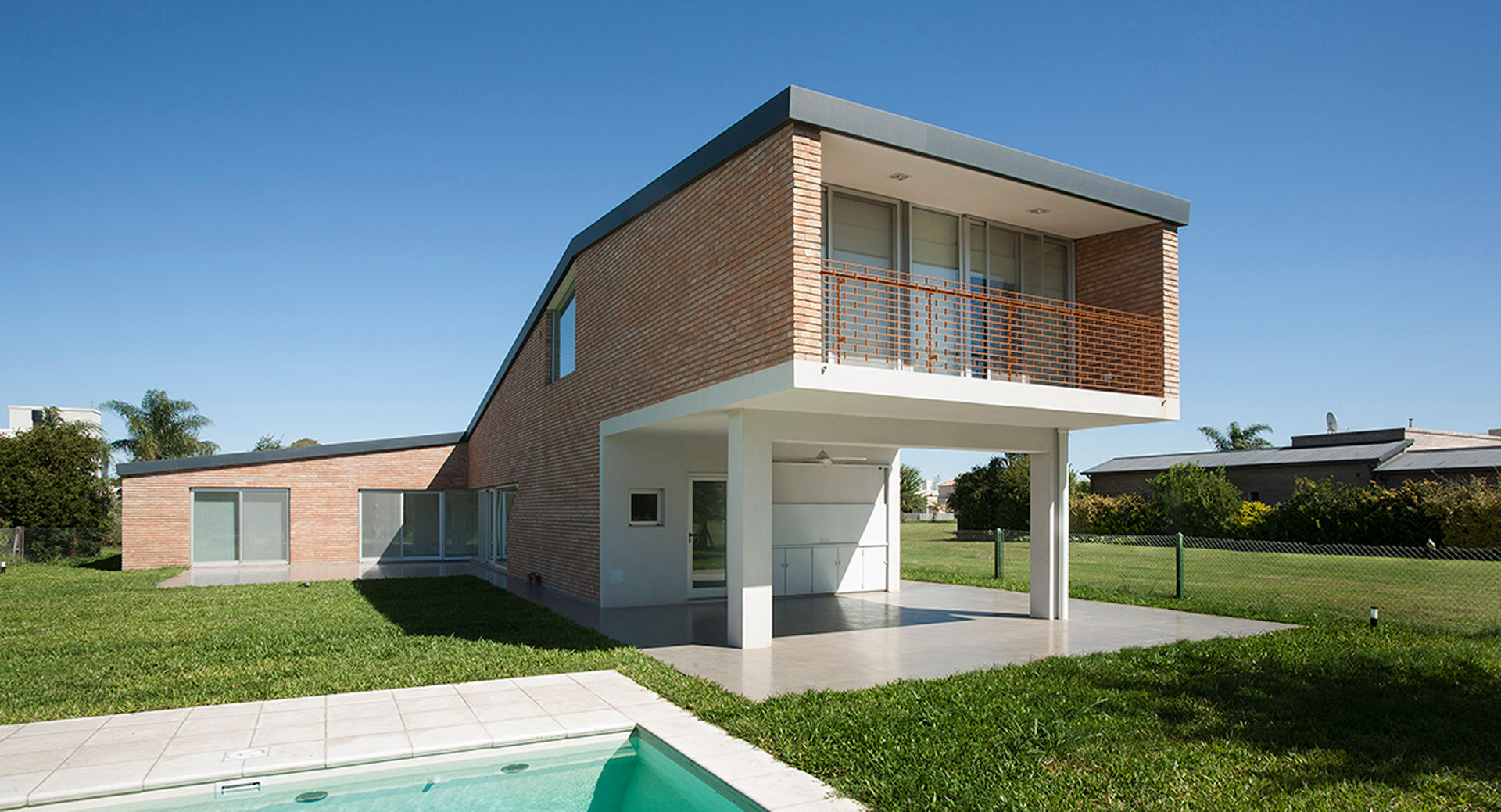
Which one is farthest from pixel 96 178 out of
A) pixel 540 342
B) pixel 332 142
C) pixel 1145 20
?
pixel 1145 20

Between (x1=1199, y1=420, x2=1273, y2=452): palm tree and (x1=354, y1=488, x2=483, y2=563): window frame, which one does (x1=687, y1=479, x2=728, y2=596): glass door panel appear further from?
(x1=1199, y1=420, x2=1273, y2=452): palm tree

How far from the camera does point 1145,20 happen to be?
1305 centimetres

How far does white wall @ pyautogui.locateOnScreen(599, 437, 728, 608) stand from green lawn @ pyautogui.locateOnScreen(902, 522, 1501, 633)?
22.7 ft

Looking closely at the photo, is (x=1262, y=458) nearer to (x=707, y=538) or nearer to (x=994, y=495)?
(x=994, y=495)

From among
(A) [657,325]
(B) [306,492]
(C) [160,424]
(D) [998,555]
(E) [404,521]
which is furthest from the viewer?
(C) [160,424]

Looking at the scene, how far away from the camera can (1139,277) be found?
12.1 m

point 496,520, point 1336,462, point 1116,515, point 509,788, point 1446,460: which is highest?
point 1446,460

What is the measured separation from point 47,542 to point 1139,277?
29973 millimetres

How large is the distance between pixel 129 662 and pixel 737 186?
28.5 feet

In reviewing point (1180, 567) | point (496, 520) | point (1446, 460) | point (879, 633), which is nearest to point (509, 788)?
point (879, 633)

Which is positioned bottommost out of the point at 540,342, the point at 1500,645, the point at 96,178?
the point at 1500,645

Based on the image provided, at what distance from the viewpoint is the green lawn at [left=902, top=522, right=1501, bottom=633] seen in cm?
1256

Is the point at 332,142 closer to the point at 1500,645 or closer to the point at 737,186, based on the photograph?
the point at 737,186

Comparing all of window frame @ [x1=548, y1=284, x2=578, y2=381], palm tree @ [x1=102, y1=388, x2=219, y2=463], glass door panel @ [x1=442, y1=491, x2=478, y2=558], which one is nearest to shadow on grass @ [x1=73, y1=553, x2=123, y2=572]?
glass door panel @ [x1=442, y1=491, x2=478, y2=558]
